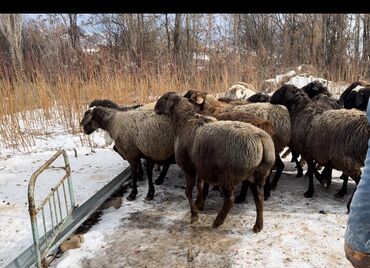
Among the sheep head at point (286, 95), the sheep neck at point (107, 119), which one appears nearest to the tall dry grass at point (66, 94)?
the sheep neck at point (107, 119)

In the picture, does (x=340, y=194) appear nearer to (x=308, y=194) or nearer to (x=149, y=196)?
(x=308, y=194)

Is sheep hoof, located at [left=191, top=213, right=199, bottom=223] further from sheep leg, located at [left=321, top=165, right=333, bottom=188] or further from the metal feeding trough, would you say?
sheep leg, located at [left=321, top=165, right=333, bottom=188]

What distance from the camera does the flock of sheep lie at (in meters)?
4.16

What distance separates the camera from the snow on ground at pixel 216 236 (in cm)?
370

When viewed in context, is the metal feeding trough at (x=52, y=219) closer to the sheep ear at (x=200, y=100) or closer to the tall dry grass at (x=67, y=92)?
the sheep ear at (x=200, y=100)

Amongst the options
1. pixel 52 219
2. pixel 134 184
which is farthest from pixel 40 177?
pixel 52 219

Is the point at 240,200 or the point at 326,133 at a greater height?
the point at 326,133

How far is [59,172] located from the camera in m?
6.71

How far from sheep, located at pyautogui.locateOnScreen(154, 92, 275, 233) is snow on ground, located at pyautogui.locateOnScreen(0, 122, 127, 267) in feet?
6.52

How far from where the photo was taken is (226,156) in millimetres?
4105

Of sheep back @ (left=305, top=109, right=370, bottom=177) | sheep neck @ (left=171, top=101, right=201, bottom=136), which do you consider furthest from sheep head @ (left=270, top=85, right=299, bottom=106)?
sheep neck @ (left=171, top=101, right=201, bottom=136)

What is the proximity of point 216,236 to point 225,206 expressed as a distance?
1.18ft
